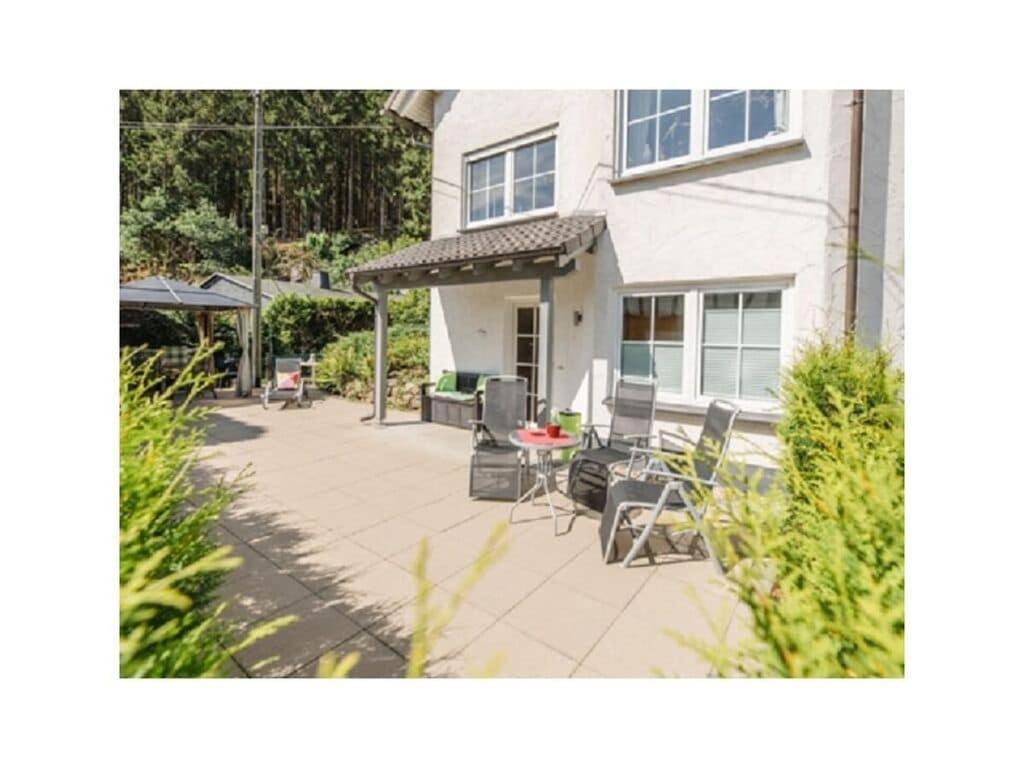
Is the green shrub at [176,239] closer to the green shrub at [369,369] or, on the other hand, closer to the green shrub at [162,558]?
the green shrub at [369,369]

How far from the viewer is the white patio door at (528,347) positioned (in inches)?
367

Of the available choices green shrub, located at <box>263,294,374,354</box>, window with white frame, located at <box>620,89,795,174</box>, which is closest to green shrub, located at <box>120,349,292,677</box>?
window with white frame, located at <box>620,89,795,174</box>

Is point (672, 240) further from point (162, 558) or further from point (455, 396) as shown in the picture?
point (162, 558)

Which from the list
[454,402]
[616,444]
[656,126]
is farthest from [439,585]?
[656,126]

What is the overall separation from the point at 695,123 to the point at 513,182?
3.77 meters

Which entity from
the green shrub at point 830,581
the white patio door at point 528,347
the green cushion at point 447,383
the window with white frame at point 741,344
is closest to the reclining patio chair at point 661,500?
the green shrub at point 830,581

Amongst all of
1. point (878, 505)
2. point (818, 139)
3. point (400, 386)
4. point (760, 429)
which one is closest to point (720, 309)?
point (760, 429)

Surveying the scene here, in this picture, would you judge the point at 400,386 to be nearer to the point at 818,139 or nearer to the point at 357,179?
the point at 818,139

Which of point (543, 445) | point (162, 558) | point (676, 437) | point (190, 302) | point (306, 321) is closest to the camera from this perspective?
point (162, 558)

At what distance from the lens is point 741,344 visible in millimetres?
6297

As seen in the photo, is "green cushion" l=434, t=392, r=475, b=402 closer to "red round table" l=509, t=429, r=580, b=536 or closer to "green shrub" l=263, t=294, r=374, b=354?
"red round table" l=509, t=429, r=580, b=536

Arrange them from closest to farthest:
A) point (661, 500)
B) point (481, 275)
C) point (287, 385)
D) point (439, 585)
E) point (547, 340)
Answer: point (439, 585) < point (661, 500) < point (547, 340) < point (481, 275) < point (287, 385)

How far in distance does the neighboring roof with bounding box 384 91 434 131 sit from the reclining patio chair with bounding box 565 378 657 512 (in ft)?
27.6

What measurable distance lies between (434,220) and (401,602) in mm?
8922
